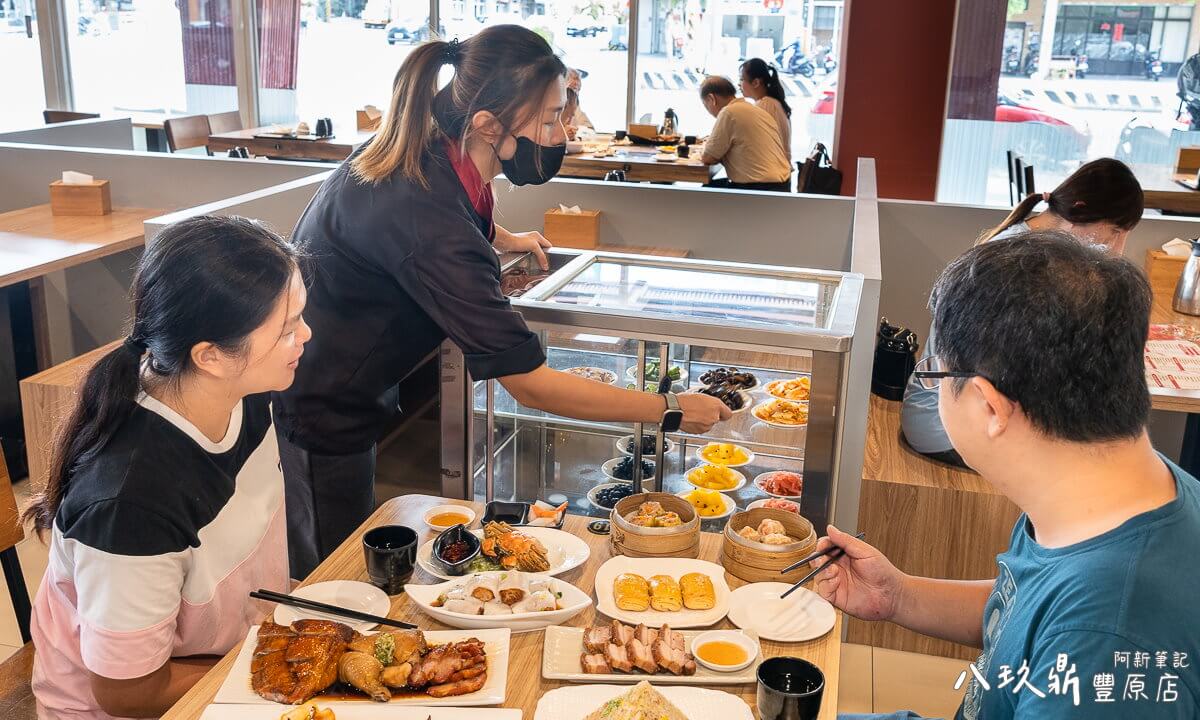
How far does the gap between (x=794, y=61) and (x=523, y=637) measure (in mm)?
7056

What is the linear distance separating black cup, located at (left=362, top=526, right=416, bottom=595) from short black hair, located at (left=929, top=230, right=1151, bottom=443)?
2.92ft

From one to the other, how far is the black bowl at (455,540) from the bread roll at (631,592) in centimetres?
23

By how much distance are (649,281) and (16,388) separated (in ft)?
10.3

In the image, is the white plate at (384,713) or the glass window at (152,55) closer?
the white plate at (384,713)

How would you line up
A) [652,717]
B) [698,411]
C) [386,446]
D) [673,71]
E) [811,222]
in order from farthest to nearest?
[673,71] < [811,222] < [386,446] < [698,411] < [652,717]

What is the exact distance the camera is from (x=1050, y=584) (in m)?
1.10

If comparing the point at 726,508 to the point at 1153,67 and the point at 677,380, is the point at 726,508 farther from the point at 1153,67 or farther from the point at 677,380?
the point at 1153,67

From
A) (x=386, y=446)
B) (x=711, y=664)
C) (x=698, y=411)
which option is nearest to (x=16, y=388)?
(x=386, y=446)

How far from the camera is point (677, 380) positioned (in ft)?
7.25

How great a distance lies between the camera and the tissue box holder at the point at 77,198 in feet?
14.5

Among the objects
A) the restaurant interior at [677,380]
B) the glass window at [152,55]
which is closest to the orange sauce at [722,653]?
the restaurant interior at [677,380]

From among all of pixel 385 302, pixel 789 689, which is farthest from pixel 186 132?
pixel 789 689

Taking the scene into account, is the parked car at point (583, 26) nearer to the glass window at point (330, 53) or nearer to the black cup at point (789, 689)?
the glass window at point (330, 53)

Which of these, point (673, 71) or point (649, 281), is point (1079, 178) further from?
point (673, 71)
